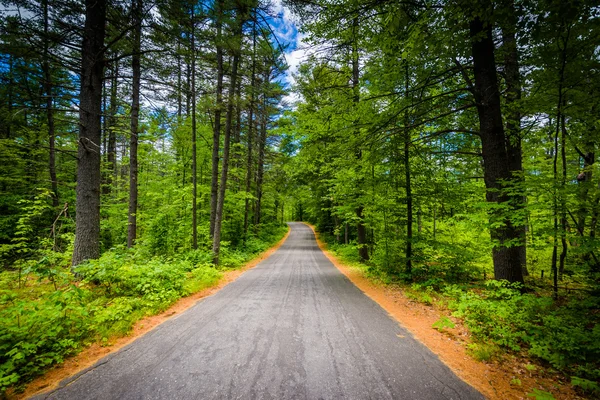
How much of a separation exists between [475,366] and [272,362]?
2.91 m

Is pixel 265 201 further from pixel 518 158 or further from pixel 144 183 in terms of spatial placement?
pixel 518 158

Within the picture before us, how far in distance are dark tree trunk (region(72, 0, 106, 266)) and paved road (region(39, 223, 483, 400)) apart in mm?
3421

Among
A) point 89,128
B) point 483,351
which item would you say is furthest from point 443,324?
point 89,128

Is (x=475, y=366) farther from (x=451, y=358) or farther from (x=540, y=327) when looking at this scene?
(x=540, y=327)

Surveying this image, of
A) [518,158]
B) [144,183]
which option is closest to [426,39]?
[518,158]

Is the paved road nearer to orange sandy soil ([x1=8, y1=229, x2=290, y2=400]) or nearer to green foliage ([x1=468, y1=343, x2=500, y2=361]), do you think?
orange sandy soil ([x1=8, y1=229, x2=290, y2=400])

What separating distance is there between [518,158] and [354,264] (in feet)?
25.4

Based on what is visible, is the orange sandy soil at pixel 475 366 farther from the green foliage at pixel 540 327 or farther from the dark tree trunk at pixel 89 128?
the dark tree trunk at pixel 89 128

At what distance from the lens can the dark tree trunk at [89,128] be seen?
5457mm

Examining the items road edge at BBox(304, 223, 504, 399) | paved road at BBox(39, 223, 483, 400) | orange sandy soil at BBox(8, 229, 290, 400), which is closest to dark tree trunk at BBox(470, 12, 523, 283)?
road edge at BBox(304, 223, 504, 399)

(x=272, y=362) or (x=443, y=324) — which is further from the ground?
(x=272, y=362)

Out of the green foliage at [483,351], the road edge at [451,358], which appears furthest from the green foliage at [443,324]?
the green foliage at [483,351]

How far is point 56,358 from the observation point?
301 centimetres

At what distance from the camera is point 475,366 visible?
10.3 ft
